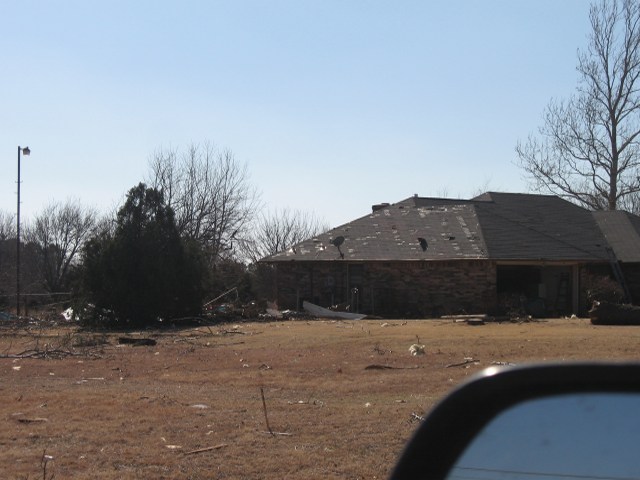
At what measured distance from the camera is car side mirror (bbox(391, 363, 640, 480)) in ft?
6.77

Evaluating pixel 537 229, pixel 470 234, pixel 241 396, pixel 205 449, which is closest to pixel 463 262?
pixel 470 234

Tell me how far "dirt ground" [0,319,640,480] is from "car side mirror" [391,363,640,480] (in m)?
5.24

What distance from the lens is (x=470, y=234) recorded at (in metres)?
34.4

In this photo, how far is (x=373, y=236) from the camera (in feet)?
120

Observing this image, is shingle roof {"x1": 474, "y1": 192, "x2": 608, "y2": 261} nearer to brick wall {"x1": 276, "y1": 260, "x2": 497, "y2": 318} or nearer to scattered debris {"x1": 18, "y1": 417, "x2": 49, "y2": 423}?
brick wall {"x1": 276, "y1": 260, "x2": 497, "y2": 318}

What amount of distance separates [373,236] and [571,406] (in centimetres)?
3438

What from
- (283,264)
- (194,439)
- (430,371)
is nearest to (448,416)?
(194,439)

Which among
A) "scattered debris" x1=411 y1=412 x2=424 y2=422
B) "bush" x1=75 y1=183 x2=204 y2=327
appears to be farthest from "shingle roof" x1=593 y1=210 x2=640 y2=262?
"scattered debris" x1=411 y1=412 x2=424 y2=422

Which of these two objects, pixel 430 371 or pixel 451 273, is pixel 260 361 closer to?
pixel 430 371

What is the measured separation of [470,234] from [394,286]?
4.05 meters

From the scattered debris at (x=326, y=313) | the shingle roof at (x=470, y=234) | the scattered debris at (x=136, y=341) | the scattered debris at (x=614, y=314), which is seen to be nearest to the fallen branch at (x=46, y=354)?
the scattered debris at (x=136, y=341)

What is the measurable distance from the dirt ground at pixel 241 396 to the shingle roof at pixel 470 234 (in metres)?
9.98

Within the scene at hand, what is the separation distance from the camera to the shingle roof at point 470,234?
33094 millimetres

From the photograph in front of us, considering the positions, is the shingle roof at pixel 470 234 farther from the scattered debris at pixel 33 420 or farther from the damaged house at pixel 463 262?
the scattered debris at pixel 33 420
